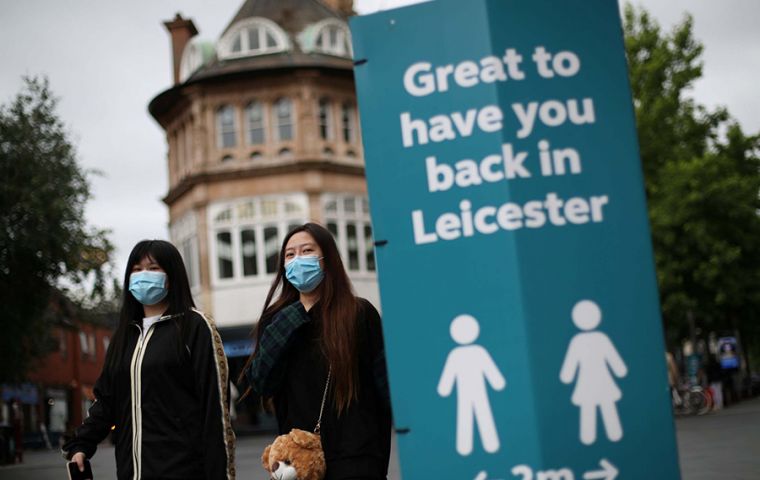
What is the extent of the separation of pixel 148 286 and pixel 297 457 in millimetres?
1336

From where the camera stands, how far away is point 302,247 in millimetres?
4922

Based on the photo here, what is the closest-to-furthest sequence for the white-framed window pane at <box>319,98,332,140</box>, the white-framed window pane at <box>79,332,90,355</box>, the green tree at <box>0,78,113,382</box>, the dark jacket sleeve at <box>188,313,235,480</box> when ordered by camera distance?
1. the dark jacket sleeve at <box>188,313,235,480</box>
2. the green tree at <box>0,78,113,382</box>
3. the white-framed window pane at <box>319,98,332,140</box>
4. the white-framed window pane at <box>79,332,90,355</box>

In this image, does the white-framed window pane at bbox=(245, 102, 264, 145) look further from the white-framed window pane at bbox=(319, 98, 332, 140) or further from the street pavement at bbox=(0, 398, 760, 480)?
the street pavement at bbox=(0, 398, 760, 480)

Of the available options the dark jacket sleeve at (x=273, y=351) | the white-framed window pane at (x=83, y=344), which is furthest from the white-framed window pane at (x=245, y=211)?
the dark jacket sleeve at (x=273, y=351)

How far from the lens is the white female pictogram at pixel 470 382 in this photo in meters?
3.01

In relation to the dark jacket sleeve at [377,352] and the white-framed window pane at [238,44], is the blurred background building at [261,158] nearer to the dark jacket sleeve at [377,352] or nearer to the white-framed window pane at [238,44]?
the white-framed window pane at [238,44]

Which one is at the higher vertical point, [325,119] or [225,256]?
[325,119]

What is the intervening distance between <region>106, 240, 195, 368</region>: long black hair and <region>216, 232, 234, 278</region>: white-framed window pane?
118 ft

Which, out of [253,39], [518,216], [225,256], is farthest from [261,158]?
[518,216]

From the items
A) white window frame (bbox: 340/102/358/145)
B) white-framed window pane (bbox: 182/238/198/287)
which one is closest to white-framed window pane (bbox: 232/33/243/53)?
white window frame (bbox: 340/102/358/145)

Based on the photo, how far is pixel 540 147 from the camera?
3078 mm

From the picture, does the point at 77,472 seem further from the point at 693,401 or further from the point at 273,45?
the point at 273,45

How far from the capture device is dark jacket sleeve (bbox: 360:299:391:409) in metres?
4.61

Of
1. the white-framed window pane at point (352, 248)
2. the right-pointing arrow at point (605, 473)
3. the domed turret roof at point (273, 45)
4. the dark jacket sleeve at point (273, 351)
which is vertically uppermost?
the domed turret roof at point (273, 45)
